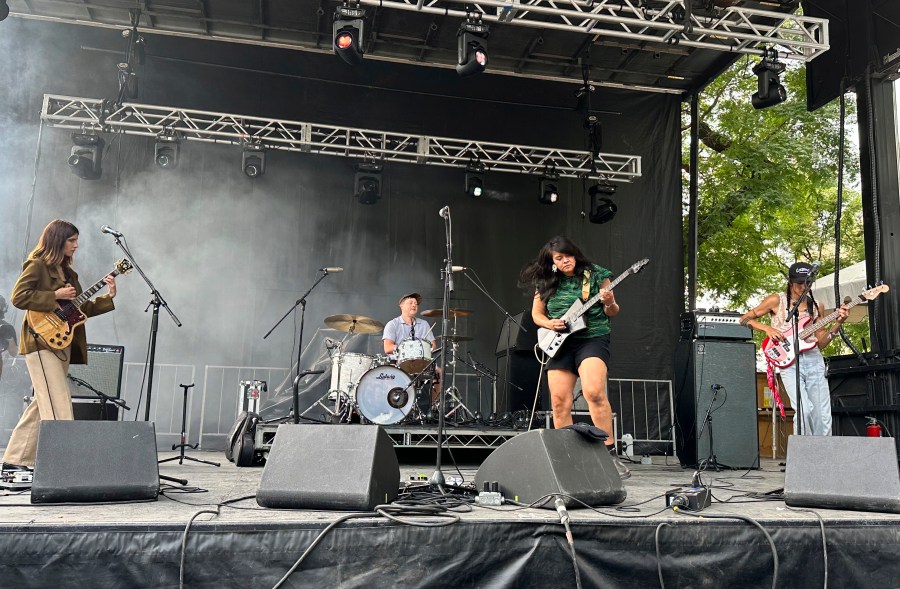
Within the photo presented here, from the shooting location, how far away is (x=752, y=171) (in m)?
12.9

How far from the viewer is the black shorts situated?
4.90m

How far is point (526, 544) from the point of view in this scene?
2637 millimetres

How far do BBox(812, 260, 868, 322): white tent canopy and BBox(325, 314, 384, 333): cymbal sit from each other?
5687 millimetres

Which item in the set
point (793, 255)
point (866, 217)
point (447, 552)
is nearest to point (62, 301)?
point (447, 552)

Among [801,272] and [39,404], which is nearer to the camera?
[39,404]

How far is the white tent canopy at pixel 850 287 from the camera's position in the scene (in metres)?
9.43

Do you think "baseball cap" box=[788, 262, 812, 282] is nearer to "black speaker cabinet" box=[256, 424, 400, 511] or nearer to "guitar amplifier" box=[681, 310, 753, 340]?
"guitar amplifier" box=[681, 310, 753, 340]

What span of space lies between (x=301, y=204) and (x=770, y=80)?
246 inches

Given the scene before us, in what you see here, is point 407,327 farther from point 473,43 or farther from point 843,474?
point 843,474

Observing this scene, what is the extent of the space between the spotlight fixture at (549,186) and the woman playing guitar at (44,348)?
6.57 meters

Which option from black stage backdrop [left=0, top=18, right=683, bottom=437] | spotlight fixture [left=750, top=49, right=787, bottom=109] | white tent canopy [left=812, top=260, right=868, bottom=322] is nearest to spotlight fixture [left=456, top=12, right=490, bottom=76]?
black stage backdrop [left=0, top=18, right=683, bottom=437]

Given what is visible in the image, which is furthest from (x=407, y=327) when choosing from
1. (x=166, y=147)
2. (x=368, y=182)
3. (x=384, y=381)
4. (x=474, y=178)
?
(x=166, y=147)

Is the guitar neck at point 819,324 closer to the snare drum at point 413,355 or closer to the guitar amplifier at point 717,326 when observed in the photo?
the guitar amplifier at point 717,326

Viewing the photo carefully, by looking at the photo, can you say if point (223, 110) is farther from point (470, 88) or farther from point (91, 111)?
point (470, 88)
